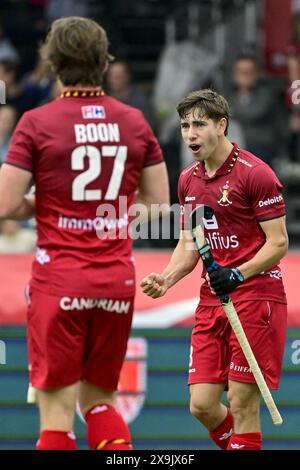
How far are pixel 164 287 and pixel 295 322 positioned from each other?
2.32 m

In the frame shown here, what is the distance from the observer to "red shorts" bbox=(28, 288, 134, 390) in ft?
20.0

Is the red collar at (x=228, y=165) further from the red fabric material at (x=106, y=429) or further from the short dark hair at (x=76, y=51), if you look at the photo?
the red fabric material at (x=106, y=429)

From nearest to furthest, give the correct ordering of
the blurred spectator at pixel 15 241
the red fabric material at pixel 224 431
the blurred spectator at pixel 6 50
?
the red fabric material at pixel 224 431 < the blurred spectator at pixel 15 241 < the blurred spectator at pixel 6 50

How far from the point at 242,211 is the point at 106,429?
1.33m

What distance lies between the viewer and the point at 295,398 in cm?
864

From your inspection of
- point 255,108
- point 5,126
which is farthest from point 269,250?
point 255,108

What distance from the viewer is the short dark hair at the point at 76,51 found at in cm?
615

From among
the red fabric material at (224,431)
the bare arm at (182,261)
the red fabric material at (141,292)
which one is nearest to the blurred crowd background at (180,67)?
the red fabric material at (141,292)

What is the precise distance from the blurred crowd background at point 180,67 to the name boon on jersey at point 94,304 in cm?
353

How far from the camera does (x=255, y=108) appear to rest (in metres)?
11.7

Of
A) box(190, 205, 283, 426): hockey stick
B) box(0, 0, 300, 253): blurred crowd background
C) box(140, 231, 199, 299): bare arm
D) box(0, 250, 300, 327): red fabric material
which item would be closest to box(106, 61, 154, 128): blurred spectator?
box(0, 0, 300, 253): blurred crowd background

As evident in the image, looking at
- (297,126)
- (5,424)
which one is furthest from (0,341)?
(297,126)

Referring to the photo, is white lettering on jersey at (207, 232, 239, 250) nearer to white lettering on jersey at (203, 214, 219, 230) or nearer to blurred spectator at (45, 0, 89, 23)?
white lettering on jersey at (203, 214, 219, 230)
